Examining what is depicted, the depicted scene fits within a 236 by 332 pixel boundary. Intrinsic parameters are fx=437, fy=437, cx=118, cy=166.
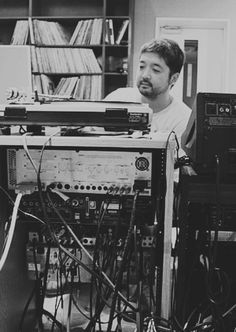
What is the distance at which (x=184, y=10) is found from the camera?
4.13 metres

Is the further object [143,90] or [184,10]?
[184,10]

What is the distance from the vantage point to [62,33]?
13.1 ft

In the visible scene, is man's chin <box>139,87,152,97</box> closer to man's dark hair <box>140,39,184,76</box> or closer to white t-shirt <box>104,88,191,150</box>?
white t-shirt <box>104,88,191,150</box>

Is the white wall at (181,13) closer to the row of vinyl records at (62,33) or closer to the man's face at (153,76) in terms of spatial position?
the row of vinyl records at (62,33)

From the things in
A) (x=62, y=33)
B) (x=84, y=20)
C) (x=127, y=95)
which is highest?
(x=84, y=20)

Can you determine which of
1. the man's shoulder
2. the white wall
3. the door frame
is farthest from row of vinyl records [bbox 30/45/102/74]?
the man's shoulder

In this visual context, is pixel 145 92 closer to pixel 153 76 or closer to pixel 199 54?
pixel 153 76

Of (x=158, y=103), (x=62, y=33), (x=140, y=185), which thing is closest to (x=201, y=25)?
(x=62, y=33)

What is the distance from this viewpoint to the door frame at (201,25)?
4.12m

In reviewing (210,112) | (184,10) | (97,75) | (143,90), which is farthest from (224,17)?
(210,112)

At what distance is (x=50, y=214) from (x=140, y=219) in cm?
28

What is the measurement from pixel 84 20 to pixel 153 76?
1817 millimetres

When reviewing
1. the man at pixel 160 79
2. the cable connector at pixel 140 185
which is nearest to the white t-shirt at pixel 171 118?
the man at pixel 160 79

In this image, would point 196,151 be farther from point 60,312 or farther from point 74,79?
point 74,79
